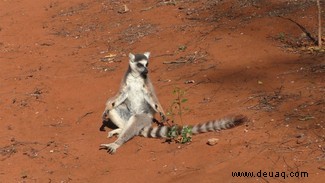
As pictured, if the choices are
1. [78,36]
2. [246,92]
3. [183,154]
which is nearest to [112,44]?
[78,36]

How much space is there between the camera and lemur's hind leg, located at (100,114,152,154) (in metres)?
6.55

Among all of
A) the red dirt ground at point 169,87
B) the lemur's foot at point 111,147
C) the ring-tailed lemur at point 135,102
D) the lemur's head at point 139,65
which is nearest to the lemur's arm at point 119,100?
the ring-tailed lemur at point 135,102

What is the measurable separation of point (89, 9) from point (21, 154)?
24.9ft

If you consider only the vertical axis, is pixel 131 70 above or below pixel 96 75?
above

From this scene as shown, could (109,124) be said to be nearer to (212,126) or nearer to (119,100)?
(119,100)

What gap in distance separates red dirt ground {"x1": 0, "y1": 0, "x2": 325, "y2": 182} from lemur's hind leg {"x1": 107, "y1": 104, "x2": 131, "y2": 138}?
26 cm

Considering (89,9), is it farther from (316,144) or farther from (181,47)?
(316,144)

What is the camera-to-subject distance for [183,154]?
19.4ft

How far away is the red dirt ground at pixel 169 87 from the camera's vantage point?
18.7ft

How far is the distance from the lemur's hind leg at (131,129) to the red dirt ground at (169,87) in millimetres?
112

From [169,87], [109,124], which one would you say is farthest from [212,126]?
[169,87]

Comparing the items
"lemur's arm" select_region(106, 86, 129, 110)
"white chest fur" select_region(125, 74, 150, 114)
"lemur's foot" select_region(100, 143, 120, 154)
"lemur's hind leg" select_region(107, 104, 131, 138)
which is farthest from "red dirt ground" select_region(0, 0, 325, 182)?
"white chest fur" select_region(125, 74, 150, 114)

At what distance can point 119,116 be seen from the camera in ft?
23.7

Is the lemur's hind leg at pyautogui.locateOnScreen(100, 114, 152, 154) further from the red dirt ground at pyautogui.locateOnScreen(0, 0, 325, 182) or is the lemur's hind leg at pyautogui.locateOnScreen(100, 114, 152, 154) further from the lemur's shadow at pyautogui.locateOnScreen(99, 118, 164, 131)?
the lemur's shadow at pyautogui.locateOnScreen(99, 118, 164, 131)
